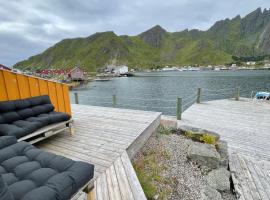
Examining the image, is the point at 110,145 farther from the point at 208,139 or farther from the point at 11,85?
the point at 11,85

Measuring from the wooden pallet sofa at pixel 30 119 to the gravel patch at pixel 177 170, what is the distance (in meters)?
1.70

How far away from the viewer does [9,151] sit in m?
1.90

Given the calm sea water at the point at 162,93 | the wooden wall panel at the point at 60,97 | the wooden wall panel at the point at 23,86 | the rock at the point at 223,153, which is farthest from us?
the calm sea water at the point at 162,93

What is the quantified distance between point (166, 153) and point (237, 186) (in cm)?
121

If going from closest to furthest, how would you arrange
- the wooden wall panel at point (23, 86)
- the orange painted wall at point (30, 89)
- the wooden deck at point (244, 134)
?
the wooden deck at point (244, 134)
the orange painted wall at point (30, 89)
the wooden wall panel at point (23, 86)

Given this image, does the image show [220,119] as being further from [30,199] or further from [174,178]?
[30,199]

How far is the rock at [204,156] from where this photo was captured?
2.81 m

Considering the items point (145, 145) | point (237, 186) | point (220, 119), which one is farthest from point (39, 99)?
point (220, 119)

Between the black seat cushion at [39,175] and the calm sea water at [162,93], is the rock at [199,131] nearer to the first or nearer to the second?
the calm sea water at [162,93]

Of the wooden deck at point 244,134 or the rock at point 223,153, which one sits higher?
the rock at point 223,153

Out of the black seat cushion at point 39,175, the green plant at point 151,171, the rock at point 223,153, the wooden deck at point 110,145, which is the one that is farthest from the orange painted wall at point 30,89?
the rock at point 223,153

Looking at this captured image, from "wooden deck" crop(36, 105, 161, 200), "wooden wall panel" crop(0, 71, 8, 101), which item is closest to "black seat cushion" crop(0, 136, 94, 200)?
"wooden deck" crop(36, 105, 161, 200)

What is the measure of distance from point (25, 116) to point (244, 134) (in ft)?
17.5

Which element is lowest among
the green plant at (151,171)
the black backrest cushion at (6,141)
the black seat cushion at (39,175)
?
the green plant at (151,171)
